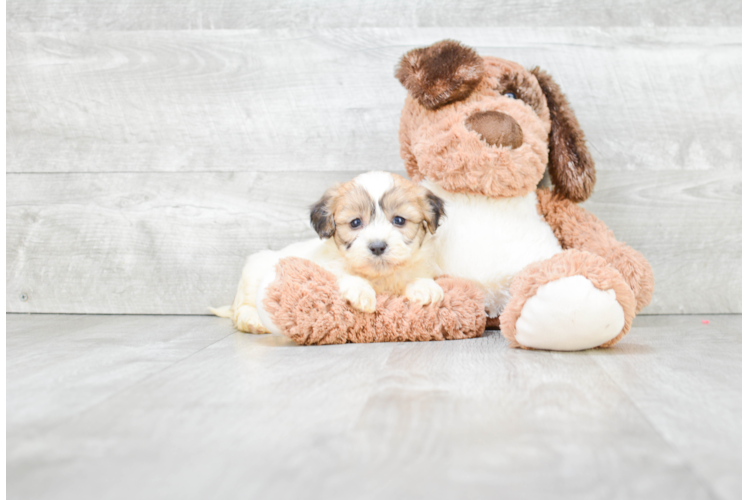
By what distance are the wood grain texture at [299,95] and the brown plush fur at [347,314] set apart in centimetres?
65

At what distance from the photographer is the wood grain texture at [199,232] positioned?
185 centimetres

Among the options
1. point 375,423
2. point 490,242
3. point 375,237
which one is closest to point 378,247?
point 375,237

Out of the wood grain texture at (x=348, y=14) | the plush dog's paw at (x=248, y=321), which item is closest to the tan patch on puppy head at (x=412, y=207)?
the plush dog's paw at (x=248, y=321)

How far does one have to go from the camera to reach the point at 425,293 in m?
1.37

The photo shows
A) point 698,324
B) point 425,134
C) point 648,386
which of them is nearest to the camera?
point 648,386

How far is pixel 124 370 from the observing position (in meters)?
1.07

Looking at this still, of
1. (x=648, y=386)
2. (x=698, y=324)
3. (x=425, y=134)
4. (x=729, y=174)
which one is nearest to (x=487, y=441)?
(x=648, y=386)

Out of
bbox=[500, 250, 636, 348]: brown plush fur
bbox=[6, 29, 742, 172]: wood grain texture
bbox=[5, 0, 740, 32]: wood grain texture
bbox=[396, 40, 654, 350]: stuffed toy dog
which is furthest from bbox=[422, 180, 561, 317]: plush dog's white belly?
bbox=[5, 0, 740, 32]: wood grain texture

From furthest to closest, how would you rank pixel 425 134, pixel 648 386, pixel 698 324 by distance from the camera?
pixel 698 324 → pixel 425 134 → pixel 648 386

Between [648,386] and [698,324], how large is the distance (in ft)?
2.88

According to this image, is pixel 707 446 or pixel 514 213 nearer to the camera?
pixel 707 446

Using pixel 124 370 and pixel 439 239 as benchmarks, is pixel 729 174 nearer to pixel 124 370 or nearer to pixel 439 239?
pixel 439 239

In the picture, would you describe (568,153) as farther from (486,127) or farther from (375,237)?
(375,237)

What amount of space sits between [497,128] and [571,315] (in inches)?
19.6
